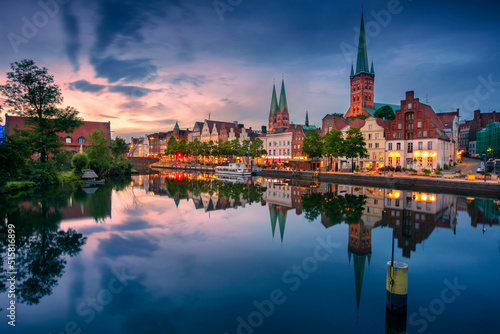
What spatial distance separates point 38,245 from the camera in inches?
521

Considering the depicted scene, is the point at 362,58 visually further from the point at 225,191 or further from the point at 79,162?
the point at 79,162

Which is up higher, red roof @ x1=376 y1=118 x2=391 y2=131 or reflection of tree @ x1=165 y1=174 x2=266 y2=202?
red roof @ x1=376 y1=118 x2=391 y2=131

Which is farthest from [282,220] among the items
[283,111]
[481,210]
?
[283,111]

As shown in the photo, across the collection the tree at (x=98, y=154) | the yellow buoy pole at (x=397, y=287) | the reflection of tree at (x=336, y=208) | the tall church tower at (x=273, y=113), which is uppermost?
the tall church tower at (x=273, y=113)

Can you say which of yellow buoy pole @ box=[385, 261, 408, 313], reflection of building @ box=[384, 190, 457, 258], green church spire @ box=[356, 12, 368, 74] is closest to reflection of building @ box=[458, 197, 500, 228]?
reflection of building @ box=[384, 190, 457, 258]

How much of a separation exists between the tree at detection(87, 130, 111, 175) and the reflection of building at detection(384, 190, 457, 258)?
4966 centimetres

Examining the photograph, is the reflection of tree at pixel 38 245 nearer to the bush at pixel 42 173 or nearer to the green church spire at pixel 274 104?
the bush at pixel 42 173

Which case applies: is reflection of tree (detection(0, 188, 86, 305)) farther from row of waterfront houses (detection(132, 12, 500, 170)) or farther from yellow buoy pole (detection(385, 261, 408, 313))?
row of waterfront houses (detection(132, 12, 500, 170))

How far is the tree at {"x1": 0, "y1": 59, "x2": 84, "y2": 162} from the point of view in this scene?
3903 cm

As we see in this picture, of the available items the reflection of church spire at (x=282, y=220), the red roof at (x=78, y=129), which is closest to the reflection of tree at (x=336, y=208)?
the reflection of church spire at (x=282, y=220)

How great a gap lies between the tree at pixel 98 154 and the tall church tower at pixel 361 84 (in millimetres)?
89489

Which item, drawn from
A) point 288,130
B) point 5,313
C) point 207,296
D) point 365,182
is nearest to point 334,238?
point 207,296

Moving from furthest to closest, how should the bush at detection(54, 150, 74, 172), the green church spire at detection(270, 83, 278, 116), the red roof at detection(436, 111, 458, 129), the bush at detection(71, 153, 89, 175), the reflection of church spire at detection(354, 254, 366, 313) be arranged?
1. the green church spire at detection(270, 83, 278, 116)
2. the red roof at detection(436, 111, 458, 129)
3. the bush at detection(71, 153, 89, 175)
4. the bush at detection(54, 150, 74, 172)
5. the reflection of church spire at detection(354, 254, 366, 313)

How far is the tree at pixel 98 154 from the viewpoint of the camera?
180ft
